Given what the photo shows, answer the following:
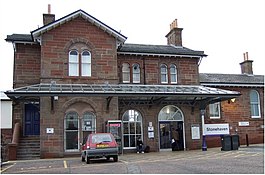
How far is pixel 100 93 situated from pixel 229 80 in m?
13.4

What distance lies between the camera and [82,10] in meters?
22.3

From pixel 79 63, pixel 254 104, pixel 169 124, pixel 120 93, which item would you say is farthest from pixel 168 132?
pixel 254 104

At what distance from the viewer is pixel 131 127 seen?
2355 cm

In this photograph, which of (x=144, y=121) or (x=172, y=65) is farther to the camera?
(x=172, y=65)

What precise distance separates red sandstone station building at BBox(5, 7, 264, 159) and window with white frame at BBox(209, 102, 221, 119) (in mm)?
113

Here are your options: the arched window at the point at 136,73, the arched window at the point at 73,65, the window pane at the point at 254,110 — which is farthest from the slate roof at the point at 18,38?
the window pane at the point at 254,110

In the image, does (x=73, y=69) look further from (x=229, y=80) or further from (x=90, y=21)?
(x=229, y=80)

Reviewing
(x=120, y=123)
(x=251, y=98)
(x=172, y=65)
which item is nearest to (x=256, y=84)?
(x=251, y=98)

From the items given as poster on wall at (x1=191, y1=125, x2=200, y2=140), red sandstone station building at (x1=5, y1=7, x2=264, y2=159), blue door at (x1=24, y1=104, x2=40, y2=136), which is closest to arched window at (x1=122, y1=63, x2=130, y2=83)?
red sandstone station building at (x1=5, y1=7, x2=264, y2=159)

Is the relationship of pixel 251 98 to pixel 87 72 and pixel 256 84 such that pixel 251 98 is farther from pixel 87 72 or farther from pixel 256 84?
pixel 87 72

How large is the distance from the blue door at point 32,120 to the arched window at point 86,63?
409 cm

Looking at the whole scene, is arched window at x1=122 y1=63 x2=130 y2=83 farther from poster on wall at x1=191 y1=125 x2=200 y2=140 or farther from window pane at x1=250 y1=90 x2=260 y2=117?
window pane at x1=250 y1=90 x2=260 y2=117

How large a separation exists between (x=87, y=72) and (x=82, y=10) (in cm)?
413

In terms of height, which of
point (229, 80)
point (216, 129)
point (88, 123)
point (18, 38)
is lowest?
point (216, 129)
